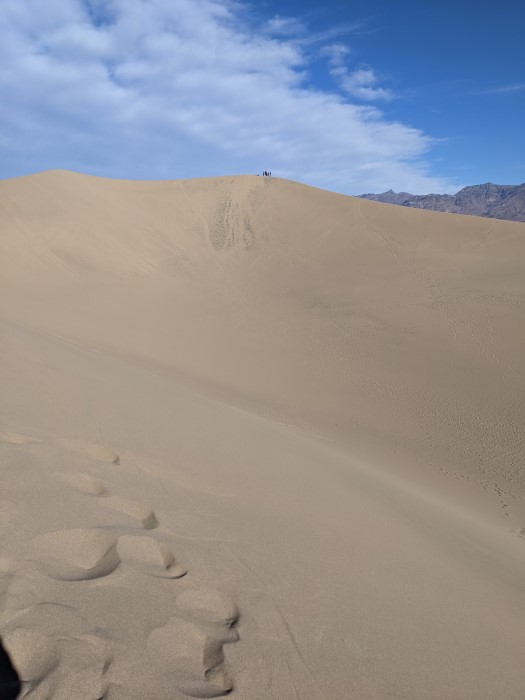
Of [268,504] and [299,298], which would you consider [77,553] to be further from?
[299,298]

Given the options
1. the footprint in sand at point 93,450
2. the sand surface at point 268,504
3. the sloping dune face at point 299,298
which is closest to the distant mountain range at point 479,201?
the sloping dune face at point 299,298

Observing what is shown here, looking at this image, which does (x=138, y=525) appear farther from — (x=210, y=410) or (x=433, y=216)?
(x=433, y=216)

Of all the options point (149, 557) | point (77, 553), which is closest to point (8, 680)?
point (77, 553)

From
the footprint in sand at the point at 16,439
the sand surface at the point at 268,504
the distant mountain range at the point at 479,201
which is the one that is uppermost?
the distant mountain range at the point at 479,201

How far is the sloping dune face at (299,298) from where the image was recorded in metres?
9.53

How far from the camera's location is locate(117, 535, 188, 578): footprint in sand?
230cm

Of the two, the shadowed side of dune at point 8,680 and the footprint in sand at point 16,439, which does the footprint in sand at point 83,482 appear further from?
the shadowed side of dune at point 8,680

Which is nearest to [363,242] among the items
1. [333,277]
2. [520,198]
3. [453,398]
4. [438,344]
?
[333,277]

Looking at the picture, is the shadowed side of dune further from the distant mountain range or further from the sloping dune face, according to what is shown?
the distant mountain range

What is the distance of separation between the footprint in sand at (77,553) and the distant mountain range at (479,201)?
134390 mm

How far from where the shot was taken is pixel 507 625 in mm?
2873

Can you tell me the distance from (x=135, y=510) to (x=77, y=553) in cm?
57

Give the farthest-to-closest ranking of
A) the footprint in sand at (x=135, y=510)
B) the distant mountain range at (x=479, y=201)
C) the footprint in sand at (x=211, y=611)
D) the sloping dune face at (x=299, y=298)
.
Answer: the distant mountain range at (x=479, y=201), the sloping dune face at (x=299, y=298), the footprint in sand at (x=135, y=510), the footprint in sand at (x=211, y=611)

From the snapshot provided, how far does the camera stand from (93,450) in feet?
11.8
